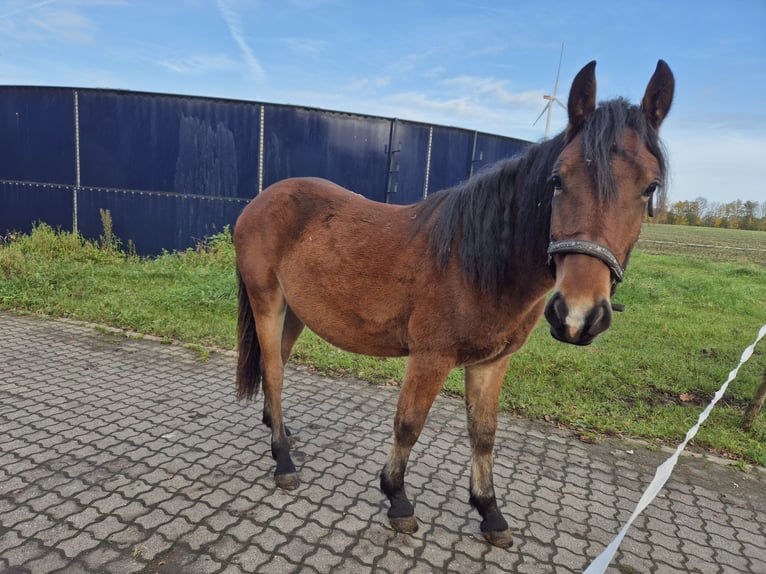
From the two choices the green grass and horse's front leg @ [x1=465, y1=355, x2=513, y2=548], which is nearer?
horse's front leg @ [x1=465, y1=355, x2=513, y2=548]

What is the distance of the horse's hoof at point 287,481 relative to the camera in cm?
290

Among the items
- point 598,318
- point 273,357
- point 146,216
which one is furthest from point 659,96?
point 146,216

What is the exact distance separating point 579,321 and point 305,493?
2.14 meters

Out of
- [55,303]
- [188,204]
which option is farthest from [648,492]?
[188,204]

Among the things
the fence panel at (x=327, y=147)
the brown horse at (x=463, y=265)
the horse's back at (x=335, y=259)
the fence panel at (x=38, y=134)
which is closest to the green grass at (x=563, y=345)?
the fence panel at (x=38, y=134)

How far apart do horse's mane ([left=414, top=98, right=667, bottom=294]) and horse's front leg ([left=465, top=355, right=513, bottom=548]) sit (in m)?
Answer: 0.64

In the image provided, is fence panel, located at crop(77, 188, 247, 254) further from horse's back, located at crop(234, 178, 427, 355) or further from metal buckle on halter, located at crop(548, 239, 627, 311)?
metal buckle on halter, located at crop(548, 239, 627, 311)

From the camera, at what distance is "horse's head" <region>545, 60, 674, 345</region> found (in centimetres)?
156

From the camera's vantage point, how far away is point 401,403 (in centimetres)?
244

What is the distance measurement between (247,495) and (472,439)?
56.7 inches

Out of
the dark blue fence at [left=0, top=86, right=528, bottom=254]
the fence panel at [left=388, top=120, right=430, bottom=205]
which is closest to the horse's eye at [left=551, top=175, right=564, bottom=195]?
the dark blue fence at [left=0, top=86, right=528, bottom=254]

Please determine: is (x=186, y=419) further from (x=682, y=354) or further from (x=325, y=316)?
(x=682, y=354)

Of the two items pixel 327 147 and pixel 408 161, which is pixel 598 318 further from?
pixel 408 161

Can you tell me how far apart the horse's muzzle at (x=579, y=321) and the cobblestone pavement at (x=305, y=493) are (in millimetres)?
1527
